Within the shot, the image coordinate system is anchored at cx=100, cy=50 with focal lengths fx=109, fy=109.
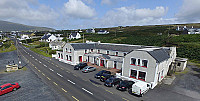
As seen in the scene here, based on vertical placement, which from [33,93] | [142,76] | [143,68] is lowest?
[33,93]

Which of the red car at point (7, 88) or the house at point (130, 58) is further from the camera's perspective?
the house at point (130, 58)

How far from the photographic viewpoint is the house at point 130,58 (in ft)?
77.8

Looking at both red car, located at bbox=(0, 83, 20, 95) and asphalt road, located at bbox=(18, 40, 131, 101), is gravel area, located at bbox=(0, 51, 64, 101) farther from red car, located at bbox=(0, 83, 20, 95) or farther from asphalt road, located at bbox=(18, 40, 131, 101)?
asphalt road, located at bbox=(18, 40, 131, 101)

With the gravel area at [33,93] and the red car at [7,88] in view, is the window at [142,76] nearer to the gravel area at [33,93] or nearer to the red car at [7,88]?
the gravel area at [33,93]

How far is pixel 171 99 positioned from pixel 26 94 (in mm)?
26661

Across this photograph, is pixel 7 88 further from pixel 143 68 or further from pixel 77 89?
pixel 143 68

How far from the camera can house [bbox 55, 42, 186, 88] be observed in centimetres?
2370

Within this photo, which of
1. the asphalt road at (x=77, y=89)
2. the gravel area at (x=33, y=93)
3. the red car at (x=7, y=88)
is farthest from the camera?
the red car at (x=7, y=88)

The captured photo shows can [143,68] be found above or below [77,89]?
above

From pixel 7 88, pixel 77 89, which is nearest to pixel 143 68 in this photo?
pixel 77 89

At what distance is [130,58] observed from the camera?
26031mm

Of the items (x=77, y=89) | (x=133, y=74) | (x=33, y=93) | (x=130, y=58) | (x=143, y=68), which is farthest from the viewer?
(x=133, y=74)

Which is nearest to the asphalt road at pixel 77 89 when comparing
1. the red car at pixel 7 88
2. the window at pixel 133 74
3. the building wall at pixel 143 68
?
the red car at pixel 7 88

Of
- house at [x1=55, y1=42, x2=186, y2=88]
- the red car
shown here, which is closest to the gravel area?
the red car
